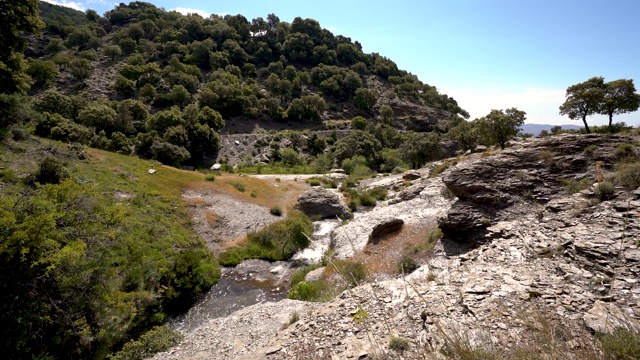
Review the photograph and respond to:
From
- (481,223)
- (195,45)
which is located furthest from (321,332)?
(195,45)

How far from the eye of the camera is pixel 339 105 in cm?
10038

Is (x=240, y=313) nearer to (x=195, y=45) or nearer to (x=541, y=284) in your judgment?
(x=541, y=284)

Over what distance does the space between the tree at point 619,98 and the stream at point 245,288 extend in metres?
36.2

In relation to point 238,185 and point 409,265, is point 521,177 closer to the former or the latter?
point 409,265

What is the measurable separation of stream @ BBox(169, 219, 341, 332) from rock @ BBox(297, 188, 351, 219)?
6805 mm

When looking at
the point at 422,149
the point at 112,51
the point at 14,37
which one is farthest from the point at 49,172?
the point at 112,51

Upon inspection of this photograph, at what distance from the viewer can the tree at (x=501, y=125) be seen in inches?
1275

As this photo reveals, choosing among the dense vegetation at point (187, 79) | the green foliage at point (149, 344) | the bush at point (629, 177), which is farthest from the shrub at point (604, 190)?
the dense vegetation at point (187, 79)

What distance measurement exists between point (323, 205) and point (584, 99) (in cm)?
3327

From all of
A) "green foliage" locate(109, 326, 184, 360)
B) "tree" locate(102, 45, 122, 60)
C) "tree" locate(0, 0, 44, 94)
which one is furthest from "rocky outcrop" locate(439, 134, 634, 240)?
"tree" locate(102, 45, 122, 60)

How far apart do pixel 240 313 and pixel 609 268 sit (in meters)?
14.9

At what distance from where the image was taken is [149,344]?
12.5 m

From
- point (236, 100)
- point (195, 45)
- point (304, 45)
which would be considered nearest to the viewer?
point (236, 100)

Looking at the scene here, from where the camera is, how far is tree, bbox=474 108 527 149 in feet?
106
